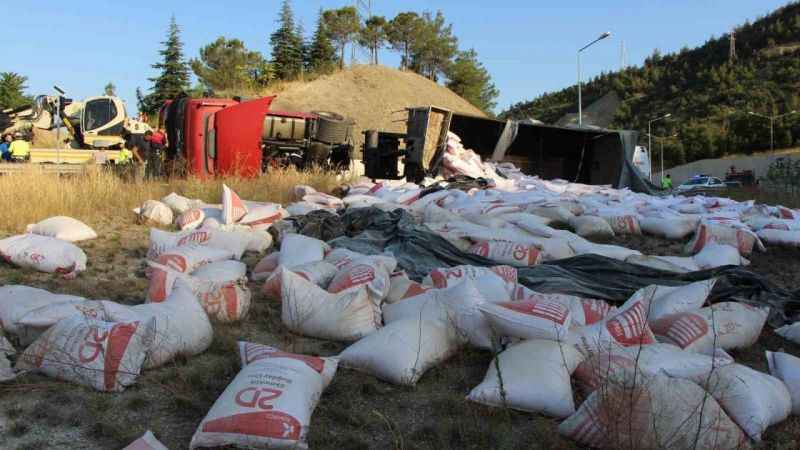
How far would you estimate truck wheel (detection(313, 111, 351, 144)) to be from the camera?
944 centimetres

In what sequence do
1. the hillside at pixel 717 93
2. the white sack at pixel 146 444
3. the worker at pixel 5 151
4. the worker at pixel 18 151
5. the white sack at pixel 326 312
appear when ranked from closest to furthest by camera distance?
the white sack at pixel 146 444
the white sack at pixel 326 312
the worker at pixel 18 151
the worker at pixel 5 151
the hillside at pixel 717 93

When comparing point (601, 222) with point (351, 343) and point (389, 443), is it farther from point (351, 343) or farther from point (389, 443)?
point (389, 443)

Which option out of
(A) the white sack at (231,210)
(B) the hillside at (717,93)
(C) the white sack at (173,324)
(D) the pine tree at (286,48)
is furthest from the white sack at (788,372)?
(B) the hillside at (717,93)

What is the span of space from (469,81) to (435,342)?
35992 millimetres

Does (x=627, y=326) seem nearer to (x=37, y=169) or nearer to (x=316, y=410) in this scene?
(x=316, y=410)

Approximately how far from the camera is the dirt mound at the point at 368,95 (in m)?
25.7

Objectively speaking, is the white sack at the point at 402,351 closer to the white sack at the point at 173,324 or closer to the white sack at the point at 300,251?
the white sack at the point at 173,324

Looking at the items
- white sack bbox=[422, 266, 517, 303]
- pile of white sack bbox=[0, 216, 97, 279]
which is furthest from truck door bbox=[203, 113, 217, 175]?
white sack bbox=[422, 266, 517, 303]

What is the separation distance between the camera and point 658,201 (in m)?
6.62

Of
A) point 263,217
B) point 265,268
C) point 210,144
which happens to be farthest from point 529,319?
point 210,144

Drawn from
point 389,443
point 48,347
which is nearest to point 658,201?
point 389,443

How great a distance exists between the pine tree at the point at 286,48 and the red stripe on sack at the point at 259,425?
29.8 metres

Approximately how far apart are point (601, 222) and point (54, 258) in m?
4.13

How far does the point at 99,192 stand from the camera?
6.21 m
